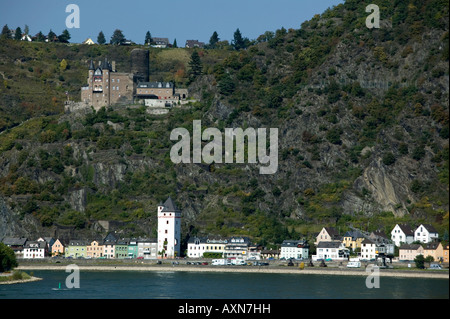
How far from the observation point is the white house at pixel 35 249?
351 ft

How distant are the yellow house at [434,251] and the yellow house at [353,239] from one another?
889 centimetres

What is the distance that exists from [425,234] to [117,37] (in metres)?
99.9

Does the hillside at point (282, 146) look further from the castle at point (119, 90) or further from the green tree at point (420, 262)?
the green tree at point (420, 262)

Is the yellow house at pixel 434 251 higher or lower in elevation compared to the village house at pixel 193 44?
lower

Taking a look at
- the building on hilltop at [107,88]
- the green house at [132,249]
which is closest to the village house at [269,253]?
the green house at [132,249]

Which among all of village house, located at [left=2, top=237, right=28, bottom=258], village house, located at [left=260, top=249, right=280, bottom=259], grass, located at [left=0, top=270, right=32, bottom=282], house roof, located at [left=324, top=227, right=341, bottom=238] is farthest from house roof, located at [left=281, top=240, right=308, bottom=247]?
grass, located at [left=0, top=270, right=32, bottom=282]

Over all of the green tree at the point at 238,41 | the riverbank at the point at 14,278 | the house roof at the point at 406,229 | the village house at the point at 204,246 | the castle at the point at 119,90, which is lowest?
the riverbank at the point at 14,278

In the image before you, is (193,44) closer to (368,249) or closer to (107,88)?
(107,88)

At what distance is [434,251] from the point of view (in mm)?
91250

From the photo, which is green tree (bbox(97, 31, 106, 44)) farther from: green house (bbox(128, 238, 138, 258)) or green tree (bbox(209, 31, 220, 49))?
green house (bbox(128, 238, 138, 258))

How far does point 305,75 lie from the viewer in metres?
135

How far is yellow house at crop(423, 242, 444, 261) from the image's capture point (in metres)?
90.1

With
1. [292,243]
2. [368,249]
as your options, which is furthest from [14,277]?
[368,249]
